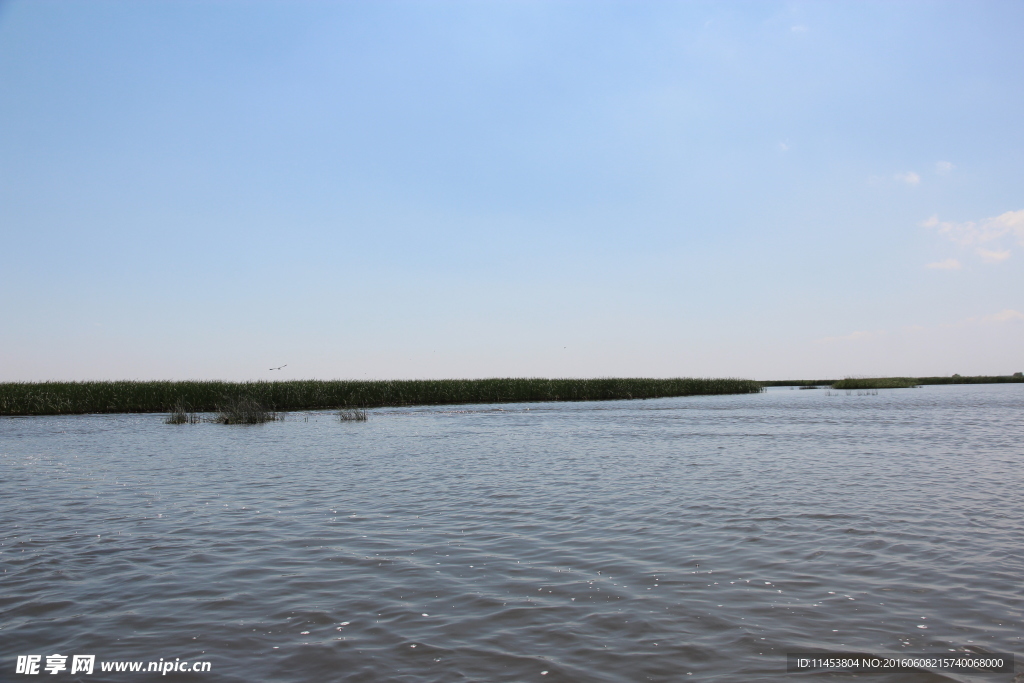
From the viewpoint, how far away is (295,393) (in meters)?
55.6

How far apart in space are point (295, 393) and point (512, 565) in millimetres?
50917

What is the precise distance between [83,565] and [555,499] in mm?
7794

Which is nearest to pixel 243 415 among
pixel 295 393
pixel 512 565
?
pixel 295 393

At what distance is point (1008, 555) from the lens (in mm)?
8445

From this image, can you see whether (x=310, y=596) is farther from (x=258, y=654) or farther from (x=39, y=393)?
(x=39, y=393)

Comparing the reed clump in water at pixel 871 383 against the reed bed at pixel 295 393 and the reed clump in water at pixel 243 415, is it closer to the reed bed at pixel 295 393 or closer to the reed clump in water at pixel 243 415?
the reed bed at pixel 295 393

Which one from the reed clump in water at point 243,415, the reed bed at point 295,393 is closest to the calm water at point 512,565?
the reed clump in water at point 243,415

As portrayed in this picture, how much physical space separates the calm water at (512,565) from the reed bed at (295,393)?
103 feet

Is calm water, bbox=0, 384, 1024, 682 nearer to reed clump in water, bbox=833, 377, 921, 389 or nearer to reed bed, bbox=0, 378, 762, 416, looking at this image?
reed bed, bbox=0, 378, 762, 416

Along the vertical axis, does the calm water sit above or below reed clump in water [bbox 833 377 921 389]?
below

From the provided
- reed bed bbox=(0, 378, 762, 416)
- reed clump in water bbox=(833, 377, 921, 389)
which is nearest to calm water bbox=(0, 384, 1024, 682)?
reed bed bbox=(0, 378, 762, 416)

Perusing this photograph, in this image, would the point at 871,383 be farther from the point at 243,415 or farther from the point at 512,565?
the point at 512,565

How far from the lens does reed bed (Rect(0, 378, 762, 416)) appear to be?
48750 mm

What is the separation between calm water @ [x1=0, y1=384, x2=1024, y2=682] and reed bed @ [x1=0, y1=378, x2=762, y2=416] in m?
31.4
